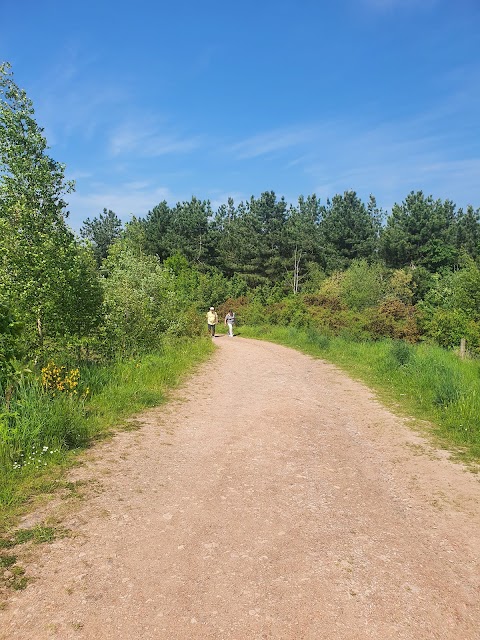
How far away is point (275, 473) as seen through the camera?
5.20 m

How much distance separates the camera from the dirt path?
9.02 feet

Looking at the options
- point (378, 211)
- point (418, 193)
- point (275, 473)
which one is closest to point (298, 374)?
point (275, 473)

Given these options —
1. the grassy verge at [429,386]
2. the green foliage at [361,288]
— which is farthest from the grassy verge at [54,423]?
the green foliage at [361,288]

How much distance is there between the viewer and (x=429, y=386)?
9.23m

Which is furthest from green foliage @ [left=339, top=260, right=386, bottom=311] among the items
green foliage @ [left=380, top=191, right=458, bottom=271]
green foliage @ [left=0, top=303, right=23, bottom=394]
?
green foliage @ [left=0, top=303, right=23, bottom=394]

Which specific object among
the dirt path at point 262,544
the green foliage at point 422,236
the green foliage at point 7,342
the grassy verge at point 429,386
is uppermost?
the green foliage at point 422,236

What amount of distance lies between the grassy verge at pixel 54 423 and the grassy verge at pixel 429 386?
511 centimetres

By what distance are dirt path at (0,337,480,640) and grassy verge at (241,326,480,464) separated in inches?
28.5

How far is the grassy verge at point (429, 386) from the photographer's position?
677cm

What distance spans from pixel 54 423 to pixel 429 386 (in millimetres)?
7514

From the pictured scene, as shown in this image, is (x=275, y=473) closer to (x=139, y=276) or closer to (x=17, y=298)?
(x=17, y=298)

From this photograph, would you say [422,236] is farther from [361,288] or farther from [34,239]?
[34,239]

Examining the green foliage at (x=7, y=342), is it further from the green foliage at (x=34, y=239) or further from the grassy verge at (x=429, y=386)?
the grassy verge at (x=429, y=386)

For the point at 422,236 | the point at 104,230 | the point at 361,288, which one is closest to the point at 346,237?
the point at 422,236
